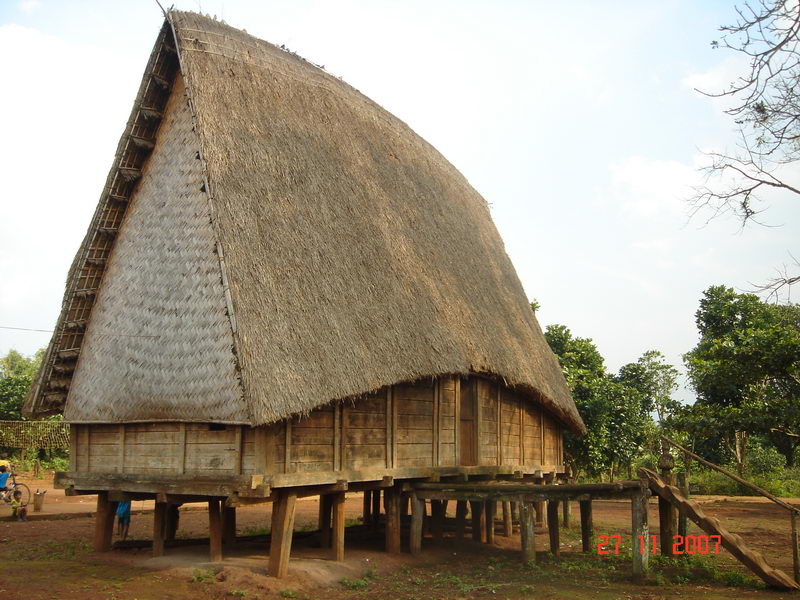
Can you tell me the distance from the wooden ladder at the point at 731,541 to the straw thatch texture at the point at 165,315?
736cm

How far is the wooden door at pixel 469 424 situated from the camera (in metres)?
16.4

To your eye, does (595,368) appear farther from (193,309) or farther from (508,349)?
(193,309)

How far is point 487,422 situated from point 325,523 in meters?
4.24

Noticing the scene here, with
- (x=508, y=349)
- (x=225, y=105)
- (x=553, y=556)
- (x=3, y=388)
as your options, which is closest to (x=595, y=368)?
(x=508, y=349)

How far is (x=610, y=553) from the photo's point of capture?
51.5 ft

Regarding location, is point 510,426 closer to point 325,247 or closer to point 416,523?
point 416,523

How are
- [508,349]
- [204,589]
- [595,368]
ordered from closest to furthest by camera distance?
[204,589], [508,349], [595,368]

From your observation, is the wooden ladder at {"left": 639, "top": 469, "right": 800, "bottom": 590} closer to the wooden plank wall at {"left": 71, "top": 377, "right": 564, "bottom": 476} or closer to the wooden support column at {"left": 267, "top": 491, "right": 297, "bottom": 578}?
the wooden plank wall at {"left": 71, "top": 377, "right": 564, "bottom": 476}

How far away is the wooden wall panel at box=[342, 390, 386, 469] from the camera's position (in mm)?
12961

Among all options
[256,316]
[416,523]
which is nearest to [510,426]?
[416,523]

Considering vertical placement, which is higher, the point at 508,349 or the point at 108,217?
the point at 108,217

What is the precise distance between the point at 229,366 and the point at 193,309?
146 centimetres

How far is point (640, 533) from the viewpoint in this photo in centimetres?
1235
